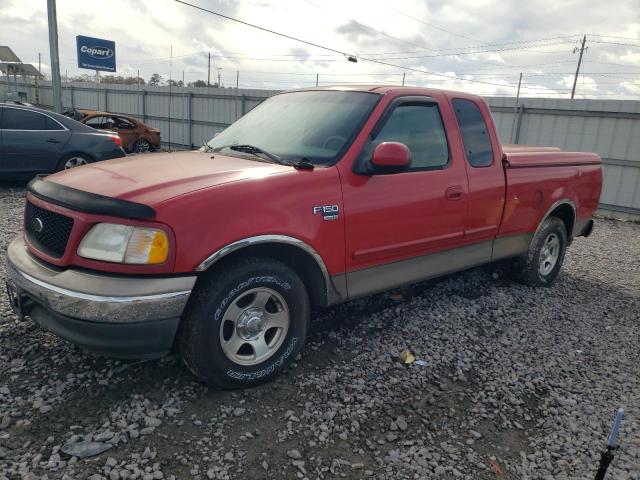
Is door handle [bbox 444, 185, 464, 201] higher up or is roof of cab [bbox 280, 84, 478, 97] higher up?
roof of cab [bbox 280, 84, 478, 97]

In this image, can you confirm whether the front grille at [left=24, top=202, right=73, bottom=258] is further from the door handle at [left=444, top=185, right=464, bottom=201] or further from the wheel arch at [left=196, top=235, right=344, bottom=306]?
the door handle at [left=444, top=185, right=464, bottom=201]

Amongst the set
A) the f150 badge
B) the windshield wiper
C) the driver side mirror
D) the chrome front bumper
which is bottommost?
the chrome front bumper

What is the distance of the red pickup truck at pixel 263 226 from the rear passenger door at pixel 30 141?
6322 mm

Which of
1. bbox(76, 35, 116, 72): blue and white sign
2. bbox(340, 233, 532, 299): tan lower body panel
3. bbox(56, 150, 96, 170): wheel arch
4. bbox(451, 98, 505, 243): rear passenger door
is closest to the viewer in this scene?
bbox(340, 233, 532, 299): tan lower body panel

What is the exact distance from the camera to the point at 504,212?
4656mm

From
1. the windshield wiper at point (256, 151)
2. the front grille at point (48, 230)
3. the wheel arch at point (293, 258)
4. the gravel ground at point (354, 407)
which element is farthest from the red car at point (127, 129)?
the wheel arch at point (293, 258)

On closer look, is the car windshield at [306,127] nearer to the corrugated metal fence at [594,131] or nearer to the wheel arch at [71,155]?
the wheel arch at [71,155]

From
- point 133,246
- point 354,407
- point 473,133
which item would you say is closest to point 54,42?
point 473,133

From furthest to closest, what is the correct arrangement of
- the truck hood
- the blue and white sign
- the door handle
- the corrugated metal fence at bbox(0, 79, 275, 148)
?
the blue and white sign
the corrugated metal fence at bbox(0, 79, 275, 148)
the door handle
the truck hood

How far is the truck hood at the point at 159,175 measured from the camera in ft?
9.21

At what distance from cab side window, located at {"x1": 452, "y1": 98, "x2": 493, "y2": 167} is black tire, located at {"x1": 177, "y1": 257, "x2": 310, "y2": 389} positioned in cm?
206

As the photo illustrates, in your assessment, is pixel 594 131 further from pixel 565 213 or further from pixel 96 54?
pixel 96 54

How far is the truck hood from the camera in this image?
281cm

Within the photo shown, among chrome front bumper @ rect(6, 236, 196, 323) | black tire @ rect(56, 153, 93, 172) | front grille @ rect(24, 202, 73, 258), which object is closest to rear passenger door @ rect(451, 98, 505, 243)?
chrome front bumper @ rect(6, 236, 196, 323)
